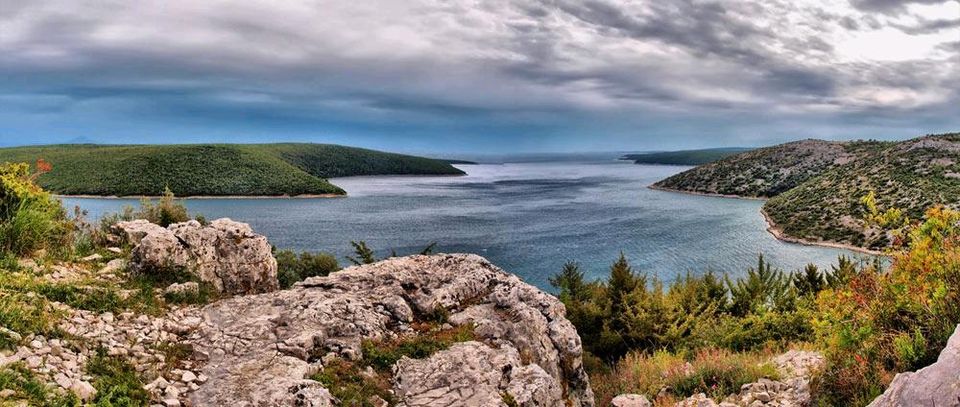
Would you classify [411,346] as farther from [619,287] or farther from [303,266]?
[303,266]

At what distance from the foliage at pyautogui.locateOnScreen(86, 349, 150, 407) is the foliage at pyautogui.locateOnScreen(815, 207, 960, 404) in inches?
376

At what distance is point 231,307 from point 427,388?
13.6 ft

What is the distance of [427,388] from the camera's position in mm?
8125

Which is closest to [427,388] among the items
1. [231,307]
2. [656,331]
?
[231,307]

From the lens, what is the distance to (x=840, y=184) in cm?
11350

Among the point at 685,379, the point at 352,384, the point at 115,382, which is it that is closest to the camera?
the point at 115,382

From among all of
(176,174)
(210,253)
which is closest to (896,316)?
(210,253)

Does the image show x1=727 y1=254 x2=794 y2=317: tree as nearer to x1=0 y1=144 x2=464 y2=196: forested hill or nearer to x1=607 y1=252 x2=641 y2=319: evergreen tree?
x1=607 y1=252 x2=641 y2=319: evergreen tree

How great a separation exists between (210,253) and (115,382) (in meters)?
6.10

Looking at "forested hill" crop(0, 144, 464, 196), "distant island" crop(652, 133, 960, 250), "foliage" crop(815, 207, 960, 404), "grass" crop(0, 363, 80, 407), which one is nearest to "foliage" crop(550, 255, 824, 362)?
"foliage" crop(815, 207, 960, 404)

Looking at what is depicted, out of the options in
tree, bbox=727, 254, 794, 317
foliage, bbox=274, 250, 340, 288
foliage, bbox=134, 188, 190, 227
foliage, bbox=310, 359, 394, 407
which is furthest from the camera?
foliage, bbox=274, 250, 340, 288

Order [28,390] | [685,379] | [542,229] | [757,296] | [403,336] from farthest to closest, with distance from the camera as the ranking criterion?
[542,229] → [757,296] → [685,379] → [403,336] → [28,390]

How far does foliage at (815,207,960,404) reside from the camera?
24.8 ft

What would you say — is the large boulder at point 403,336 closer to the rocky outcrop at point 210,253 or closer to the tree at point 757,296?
the rocky outcrop at point 210,253
